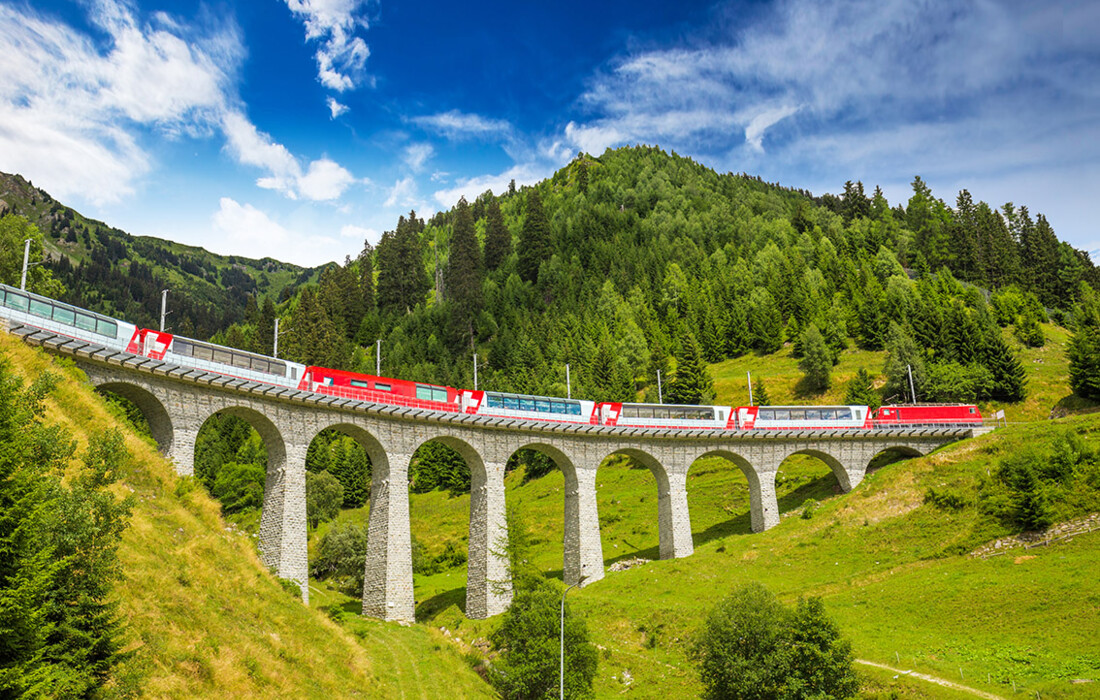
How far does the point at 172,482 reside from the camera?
3027 cm

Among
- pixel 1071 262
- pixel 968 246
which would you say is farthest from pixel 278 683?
pixel 1071 262

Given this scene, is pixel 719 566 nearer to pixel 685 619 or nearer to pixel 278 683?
pixel 685 619

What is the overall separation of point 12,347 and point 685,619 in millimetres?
36040

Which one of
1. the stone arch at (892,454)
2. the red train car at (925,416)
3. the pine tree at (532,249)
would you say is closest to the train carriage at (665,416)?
the stone arch at (892,454)

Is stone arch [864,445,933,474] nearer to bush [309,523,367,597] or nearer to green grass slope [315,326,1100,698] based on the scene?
green grass slope [315,326,1100,698]

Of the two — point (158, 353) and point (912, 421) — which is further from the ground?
point (158, 353)

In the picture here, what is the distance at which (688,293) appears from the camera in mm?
132500

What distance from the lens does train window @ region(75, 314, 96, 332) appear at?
3341 cm

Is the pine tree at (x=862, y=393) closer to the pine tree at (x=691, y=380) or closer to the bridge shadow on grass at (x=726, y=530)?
the pine tree at (x=691, y=380)

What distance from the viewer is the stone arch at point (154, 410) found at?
34.9m

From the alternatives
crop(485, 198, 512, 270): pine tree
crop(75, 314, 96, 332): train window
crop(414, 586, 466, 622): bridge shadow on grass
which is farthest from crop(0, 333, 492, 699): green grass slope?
crop(485, 198, 512, 270): pine tree

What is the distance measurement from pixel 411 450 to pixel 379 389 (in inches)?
188

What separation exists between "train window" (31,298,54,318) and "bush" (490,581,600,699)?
26.8 meters

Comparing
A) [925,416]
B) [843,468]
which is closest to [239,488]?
[843,468]
